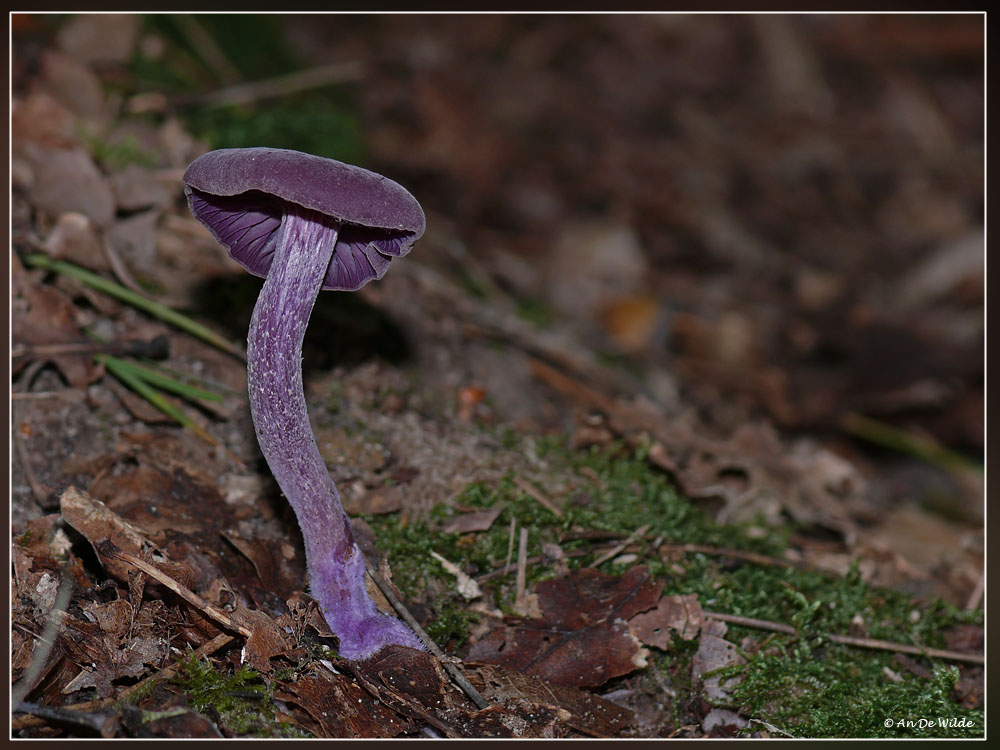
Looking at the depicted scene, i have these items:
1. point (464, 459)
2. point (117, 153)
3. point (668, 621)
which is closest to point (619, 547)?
point (668, 621)

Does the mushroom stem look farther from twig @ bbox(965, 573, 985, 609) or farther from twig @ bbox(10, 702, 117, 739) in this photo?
twig @ bbox(965, 573, 985, 609)

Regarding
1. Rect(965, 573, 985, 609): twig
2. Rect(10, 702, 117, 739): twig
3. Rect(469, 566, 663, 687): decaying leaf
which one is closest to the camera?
Rect(10, 702, 117, 739): twig

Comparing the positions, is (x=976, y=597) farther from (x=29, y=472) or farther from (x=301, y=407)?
(x=29, y=472)

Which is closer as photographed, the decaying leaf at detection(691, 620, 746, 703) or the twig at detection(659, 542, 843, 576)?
the decaying leaf at detection(691, 620, 746, 703)

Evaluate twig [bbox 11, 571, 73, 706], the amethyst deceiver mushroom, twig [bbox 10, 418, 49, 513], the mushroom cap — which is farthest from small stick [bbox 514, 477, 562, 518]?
twig [bbox 10, 418, 49, 513]

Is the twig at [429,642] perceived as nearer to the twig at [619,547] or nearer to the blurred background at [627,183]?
the twig at [619,547]

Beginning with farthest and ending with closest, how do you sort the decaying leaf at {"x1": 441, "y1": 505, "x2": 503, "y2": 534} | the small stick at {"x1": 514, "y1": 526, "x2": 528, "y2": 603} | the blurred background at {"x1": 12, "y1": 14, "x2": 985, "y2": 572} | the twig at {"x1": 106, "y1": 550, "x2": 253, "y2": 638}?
1. the blurred background at {"x1": 12, "y1": 14, "x2": 985, "y2": 572}
2. the decaying leaf at {"x1": 441, "y1": 505, "x2": 503, "y2": 534}
3. the small stick at {"x1": 514, "y1": 526, "x2": 528, "y2": 603}
4. the twig at {"x1": 106, "y1": 550, "x2": 253, "y2": 638}

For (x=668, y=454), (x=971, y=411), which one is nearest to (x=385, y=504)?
(x=668, y=454)
